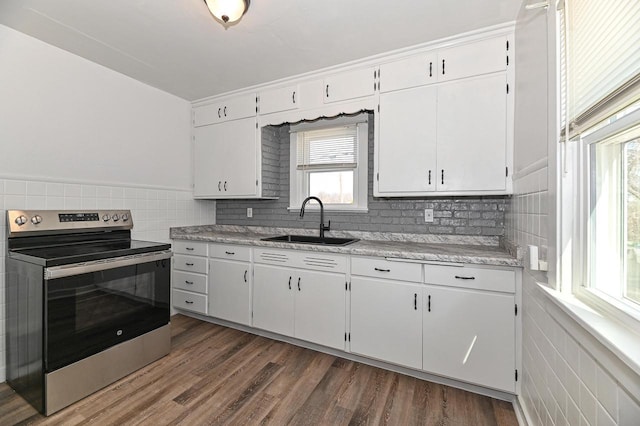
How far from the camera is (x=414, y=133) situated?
2299mm

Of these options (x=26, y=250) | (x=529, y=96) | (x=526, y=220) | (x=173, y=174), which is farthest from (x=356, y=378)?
(x=173, y=174)

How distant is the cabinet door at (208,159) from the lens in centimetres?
324

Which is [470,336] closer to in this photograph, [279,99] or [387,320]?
[387,320]

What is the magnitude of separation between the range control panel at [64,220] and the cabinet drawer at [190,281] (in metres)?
0.75

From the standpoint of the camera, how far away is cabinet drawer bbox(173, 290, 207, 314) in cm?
301

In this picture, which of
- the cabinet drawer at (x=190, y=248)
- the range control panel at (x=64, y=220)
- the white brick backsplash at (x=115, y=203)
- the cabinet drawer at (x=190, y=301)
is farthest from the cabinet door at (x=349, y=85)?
the cabinet drawer at (x=190, y=301)

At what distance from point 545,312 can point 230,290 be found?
2.44 m

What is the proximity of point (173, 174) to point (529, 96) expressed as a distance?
10.6 feet

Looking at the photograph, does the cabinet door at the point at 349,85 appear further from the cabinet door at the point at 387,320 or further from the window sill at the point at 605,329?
the window sill at the point at 605,329

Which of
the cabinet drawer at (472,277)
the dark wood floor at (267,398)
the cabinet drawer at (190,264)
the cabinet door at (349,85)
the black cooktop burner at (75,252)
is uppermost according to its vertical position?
the cabinet door at (349,85)

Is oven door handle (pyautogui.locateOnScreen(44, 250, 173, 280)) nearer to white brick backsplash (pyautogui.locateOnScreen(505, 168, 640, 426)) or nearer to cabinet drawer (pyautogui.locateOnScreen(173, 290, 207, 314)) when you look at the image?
cabinet drawer (pyautogui.locateOnScreen(173, 290, 207, 314))

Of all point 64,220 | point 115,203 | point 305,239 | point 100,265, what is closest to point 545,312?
point 305,239

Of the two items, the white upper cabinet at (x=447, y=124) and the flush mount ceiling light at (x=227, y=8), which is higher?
the flush mount ceiling light at (x=227, y=8)

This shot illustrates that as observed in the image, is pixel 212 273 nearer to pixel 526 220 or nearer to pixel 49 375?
pixel 49 375
